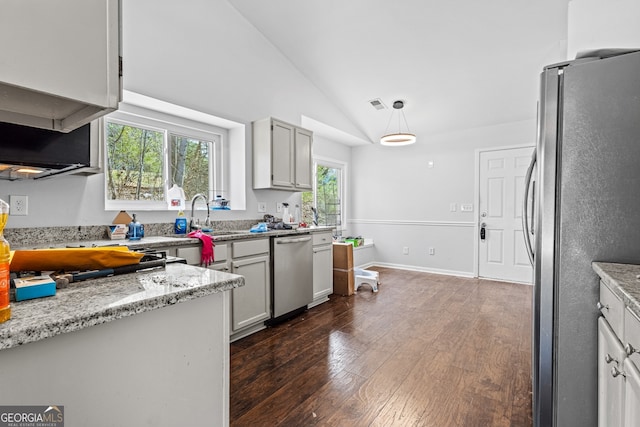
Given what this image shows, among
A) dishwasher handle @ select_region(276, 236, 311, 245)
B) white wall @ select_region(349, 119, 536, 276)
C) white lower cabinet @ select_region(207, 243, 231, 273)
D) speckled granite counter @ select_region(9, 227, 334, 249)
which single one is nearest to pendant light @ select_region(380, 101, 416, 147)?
white wall @ select_region(349, 119, 536, 276)

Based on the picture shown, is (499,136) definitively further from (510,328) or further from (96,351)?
(96,351)

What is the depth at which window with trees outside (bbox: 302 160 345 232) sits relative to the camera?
16.6ft

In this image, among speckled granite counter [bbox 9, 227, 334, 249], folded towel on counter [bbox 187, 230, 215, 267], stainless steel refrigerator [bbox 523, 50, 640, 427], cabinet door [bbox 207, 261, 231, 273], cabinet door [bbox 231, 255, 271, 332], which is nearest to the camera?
stainless steel refrigerator [bbox 523, 50, 640, 427]

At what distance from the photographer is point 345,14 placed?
3.09 metres

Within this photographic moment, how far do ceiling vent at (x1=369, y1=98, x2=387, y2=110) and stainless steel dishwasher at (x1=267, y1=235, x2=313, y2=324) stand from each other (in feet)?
7.73

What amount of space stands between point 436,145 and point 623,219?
4092mm

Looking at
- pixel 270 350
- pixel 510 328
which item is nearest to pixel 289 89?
pixel 270 350

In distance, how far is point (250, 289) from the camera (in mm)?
2652

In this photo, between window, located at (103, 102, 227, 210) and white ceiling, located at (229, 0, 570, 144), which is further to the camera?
white ceiling, located at (229, 0, 570, 144)

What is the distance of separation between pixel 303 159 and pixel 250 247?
148 cm

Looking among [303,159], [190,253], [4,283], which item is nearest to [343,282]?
[303,159]

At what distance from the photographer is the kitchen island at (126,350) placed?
0.66m

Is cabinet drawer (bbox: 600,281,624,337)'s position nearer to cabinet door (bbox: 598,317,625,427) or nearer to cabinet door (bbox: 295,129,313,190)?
cabinet door (bbox: 598,317,625,427)

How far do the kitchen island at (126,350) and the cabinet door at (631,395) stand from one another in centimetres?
116
